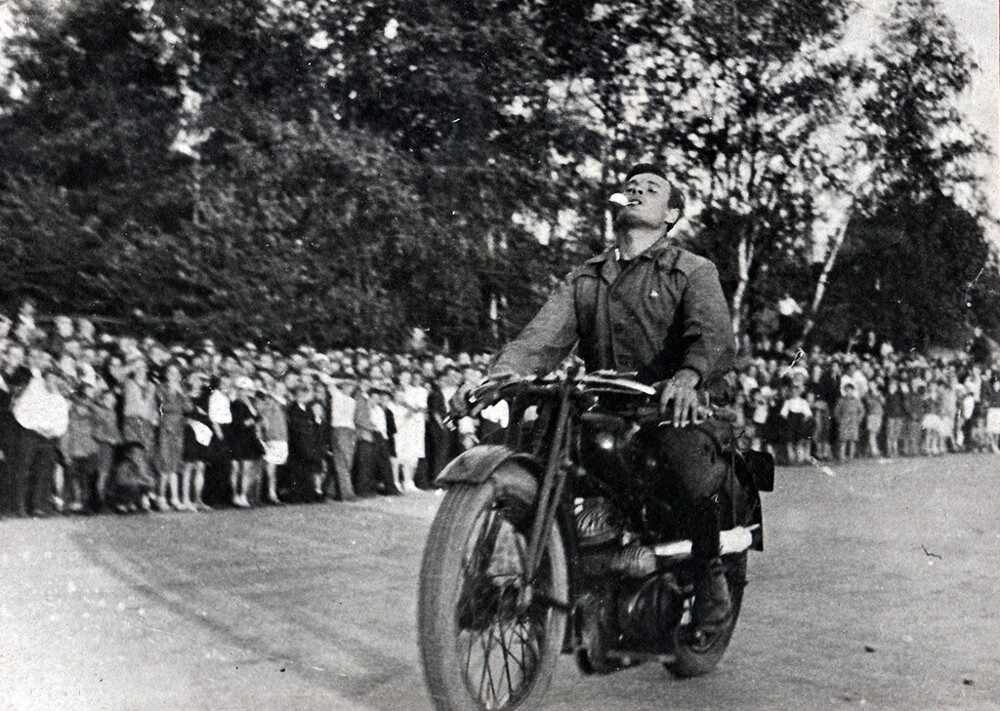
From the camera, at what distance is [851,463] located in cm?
1575

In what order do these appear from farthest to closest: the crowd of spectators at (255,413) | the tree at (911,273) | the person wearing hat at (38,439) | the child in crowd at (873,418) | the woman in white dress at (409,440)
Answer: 1. the child in crowd at (873,418)
2. the woman in white dress at (409,440)
3. the tree at (911,273)
4. the crowd of spectators at (255,413)
5. the person wearing hat at (38,439)

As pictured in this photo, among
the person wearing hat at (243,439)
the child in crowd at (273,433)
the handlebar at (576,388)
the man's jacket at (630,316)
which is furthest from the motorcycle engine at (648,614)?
the child in crowd at (273,433)

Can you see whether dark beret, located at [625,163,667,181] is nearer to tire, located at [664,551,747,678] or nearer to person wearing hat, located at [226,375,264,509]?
tire, located at [664,551,747,678]

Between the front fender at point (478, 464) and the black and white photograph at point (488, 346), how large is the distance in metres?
0.02

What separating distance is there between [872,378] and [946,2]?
838 centimetres

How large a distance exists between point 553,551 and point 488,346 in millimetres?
7025

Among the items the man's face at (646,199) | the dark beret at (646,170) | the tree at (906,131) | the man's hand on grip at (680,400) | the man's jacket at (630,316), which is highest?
the tree at (906,131)

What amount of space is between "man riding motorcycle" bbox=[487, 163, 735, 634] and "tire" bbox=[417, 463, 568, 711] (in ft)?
2.06

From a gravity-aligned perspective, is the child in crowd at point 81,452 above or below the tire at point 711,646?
above

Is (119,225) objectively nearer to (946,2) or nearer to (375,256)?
(375,256)

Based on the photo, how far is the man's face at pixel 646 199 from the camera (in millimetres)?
4516

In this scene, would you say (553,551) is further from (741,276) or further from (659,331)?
(741,276)

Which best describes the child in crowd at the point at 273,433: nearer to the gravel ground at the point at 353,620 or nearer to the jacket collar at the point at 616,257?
the gravel ground at the point at 353,620

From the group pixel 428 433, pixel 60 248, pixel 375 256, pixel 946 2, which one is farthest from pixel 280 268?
pixel 946 2
